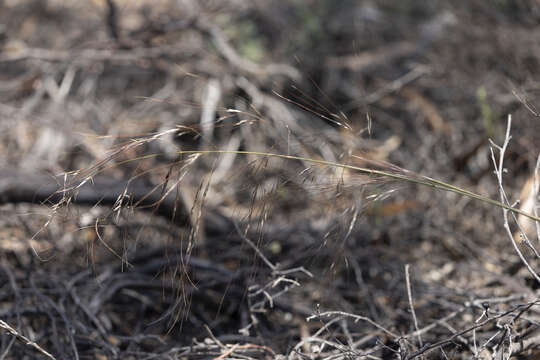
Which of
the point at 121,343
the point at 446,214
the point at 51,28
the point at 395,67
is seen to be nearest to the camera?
the point at 121,343

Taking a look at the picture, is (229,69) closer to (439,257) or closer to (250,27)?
(250,27)

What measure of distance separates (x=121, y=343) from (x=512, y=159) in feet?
6.63

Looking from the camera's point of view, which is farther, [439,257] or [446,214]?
[446,214]

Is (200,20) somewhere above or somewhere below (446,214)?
above

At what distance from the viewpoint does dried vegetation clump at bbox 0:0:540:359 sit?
1.38m

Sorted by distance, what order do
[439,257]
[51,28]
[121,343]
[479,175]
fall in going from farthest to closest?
[51,28] → [479,175] → [439,257] → [121,343]

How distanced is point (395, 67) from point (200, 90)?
1.37 meters

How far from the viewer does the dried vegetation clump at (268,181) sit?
1.38 m

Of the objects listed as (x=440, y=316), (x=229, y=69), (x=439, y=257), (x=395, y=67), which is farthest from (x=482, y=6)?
(x=440, y=316)

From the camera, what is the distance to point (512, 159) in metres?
2.48

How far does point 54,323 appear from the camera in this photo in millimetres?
1487

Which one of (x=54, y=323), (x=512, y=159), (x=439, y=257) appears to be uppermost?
(x=54, y=323)

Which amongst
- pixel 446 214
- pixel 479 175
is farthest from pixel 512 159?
pixel 446 214

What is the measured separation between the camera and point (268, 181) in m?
2.37
